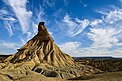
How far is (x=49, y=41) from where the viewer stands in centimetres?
11550

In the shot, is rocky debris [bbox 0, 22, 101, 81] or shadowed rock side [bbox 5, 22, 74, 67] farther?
shadowed rock side [bbox 5, 22, 74, 67]

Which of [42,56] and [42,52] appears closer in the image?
[42,56]

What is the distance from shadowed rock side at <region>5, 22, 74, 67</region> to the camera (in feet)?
339

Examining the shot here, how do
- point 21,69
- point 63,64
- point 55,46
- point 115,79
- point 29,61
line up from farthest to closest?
1. point 55,46
2. point 63,64
3. point 29,61
4. point 21,69
5. point 115,79

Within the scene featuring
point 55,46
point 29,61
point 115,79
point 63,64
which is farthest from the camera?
point 55,46

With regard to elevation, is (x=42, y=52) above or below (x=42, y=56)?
above

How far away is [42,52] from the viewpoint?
10862 centimetres

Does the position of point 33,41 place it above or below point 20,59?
above

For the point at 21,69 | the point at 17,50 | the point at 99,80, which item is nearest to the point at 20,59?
the point at 17,50

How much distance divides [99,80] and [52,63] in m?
68.0

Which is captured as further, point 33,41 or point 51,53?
point 33,41

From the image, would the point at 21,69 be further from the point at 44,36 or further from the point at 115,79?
the point at 115,79

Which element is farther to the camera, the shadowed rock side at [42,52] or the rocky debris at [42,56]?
the shadowed rock side at [42,52]

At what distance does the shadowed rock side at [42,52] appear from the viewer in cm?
10323
